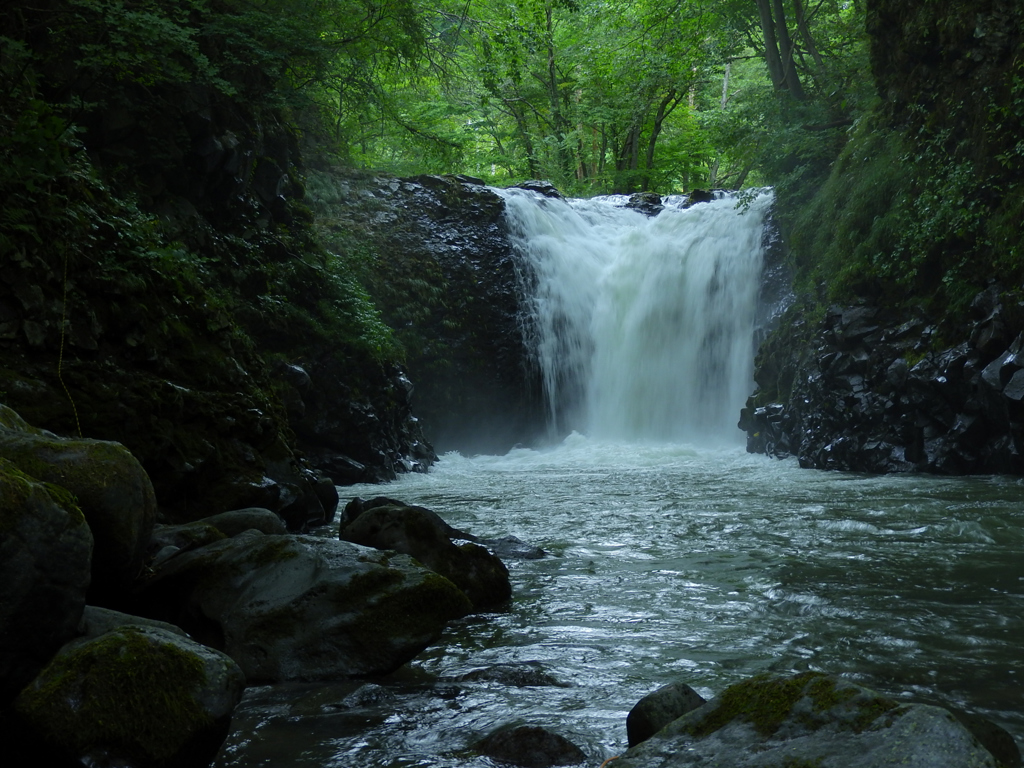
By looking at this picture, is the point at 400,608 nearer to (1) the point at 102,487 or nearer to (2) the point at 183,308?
(1) the point at 102,487

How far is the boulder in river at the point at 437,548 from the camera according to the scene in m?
4.90

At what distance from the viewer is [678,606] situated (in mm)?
4727

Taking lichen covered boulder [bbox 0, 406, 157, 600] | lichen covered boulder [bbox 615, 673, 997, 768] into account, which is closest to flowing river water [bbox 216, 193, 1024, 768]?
lichen covered boulder [bbox 615, 673, 997, 768]

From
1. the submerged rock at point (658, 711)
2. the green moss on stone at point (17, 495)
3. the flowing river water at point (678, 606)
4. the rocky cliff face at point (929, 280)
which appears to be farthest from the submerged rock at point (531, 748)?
the rocky cliff face at point (929, 280)

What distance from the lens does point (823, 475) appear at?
36.3 ft

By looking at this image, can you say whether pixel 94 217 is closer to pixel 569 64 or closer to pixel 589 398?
pixel 589 398

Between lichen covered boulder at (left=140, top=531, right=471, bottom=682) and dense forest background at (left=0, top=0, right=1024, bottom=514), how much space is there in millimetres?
2455

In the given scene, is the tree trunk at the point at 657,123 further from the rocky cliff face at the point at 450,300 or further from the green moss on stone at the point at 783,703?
the green moss on stone at the point at 783,703

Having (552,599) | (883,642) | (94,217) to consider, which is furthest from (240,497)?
(883,642)

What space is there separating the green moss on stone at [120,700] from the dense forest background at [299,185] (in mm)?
3414

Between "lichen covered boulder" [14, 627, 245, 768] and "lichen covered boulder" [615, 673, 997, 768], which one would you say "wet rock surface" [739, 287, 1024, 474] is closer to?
"lichen covered boulder" [615, 673, 997, 768]

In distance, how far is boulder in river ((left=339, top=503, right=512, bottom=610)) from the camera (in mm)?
4902

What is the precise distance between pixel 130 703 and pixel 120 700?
0.11 feet

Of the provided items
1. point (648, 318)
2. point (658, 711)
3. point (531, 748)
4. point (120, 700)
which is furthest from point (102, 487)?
point (648, 318)
